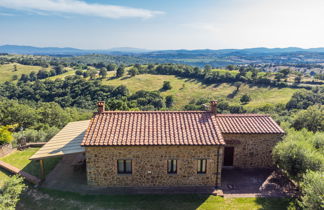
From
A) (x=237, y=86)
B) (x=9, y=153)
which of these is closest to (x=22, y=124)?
(x=9, y=153)

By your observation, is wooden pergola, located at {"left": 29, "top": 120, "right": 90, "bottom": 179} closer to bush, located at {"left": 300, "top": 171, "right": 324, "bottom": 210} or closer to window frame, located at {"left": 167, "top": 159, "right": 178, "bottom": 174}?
window frame, located at {"left": 167, "top": 159, "right": 178, "bottom": 174}

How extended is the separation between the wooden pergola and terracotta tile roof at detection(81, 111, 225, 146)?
6.19ft

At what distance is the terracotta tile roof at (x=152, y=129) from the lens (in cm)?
1392

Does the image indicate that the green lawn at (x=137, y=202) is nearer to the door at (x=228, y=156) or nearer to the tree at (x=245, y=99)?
the door at (x=228, y=156)

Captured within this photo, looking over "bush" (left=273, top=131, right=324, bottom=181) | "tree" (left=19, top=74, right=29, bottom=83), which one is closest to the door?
"bush" (left=273, top=131, right=324, bottom=181)

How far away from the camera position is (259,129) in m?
17.0

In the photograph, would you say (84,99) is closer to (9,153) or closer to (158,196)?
(9,153)

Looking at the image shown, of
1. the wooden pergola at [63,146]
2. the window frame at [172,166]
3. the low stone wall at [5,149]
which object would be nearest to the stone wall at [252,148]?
the window frame at [172,166]

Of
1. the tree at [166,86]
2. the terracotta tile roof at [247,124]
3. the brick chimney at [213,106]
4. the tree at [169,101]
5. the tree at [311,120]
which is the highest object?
the brick chimney at [213,106]

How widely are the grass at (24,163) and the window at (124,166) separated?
660 centimetres

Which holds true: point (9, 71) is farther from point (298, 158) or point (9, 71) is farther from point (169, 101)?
point (298, 158)

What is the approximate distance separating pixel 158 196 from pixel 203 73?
9818 centimetres

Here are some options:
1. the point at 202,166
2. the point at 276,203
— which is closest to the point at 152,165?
the point at 202,166

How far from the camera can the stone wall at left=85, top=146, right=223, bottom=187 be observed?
1402cm
